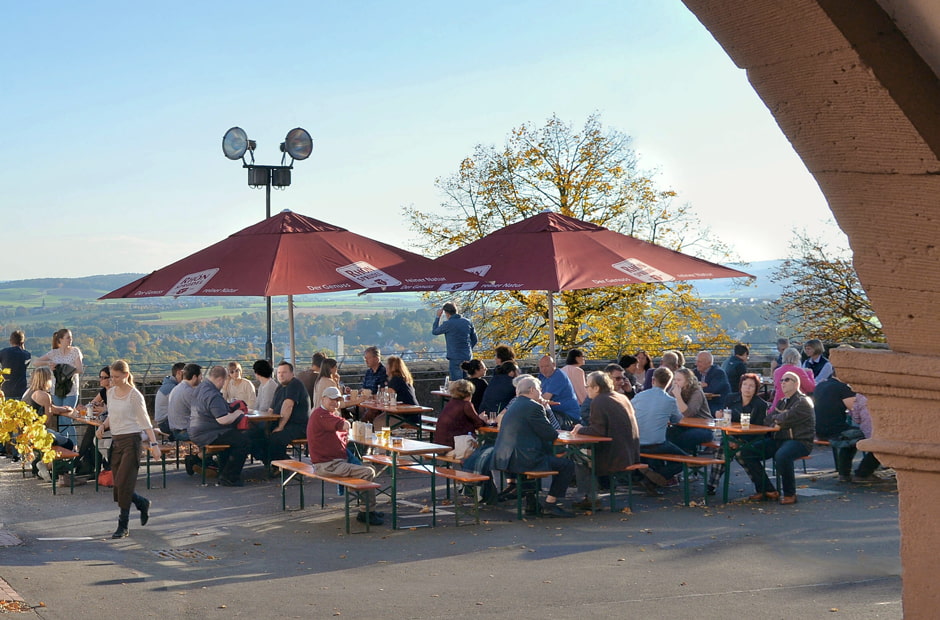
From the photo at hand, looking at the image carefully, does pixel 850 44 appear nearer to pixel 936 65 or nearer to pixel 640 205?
pixel 936 65

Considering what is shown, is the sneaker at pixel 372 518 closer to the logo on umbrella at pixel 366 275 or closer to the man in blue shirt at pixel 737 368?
the logo on umbrella at pixel 366 275

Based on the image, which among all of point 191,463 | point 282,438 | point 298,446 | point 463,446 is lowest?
point 191,463

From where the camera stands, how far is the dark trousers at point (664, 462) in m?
12.8

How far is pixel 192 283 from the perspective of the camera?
14117 mm

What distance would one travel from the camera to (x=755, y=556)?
957cm

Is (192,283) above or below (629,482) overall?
above

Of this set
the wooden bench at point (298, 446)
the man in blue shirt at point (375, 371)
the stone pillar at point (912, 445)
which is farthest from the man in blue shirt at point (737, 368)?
the stone pillar at point (912, 445)

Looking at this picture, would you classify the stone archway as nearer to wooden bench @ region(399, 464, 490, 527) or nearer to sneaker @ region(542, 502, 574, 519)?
wooden bench @ region(399, 464, 490, 527)

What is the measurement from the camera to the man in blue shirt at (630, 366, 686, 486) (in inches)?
501

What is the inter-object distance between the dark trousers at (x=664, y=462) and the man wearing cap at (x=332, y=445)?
3.23 m

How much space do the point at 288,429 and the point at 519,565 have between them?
5.66 m

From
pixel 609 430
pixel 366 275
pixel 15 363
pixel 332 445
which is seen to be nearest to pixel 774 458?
pixel 609 430

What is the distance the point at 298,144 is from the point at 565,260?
545 cm

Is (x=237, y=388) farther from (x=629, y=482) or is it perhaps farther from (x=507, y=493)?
(x=629, y=482)
